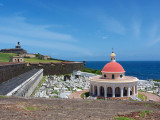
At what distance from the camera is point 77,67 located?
177 ft

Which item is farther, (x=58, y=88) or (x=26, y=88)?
(x=58, y=88)

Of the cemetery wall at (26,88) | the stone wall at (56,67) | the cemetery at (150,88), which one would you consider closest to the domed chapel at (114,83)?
the cemetery at (150,88)

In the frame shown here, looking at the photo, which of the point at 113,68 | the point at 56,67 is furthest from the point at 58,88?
the point at 56,67

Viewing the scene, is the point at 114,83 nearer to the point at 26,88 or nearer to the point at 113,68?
the point at 113,68

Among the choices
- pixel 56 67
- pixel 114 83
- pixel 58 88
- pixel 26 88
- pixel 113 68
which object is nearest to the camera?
pixel 26 88

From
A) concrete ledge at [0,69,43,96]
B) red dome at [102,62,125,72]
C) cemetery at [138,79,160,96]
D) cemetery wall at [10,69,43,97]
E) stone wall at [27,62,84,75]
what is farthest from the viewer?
stone wall at [27,62,84,75]

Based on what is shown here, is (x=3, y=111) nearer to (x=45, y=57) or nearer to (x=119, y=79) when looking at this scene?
(x=119, y=79)

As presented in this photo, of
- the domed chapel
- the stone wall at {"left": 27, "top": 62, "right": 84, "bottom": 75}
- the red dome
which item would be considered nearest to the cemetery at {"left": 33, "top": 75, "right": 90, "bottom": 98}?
the domed chapel

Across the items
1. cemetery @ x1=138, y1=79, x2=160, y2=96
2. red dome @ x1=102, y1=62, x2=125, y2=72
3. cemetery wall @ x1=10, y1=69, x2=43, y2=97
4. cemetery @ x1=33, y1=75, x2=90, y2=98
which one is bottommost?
cemetery @ x1=138, y1=79, x2=160, y2=96

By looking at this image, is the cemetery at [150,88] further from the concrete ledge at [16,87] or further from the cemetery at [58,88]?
the concrete ledge at [16,87]

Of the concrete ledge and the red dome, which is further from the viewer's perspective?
the red dome

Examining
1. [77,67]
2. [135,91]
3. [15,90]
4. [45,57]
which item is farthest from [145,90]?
[45,57]

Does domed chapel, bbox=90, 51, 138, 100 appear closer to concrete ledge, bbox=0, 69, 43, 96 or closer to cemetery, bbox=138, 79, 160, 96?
cemetery, bbox=138, 79, 160, 96

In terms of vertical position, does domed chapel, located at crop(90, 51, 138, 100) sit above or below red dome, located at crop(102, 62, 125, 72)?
below
